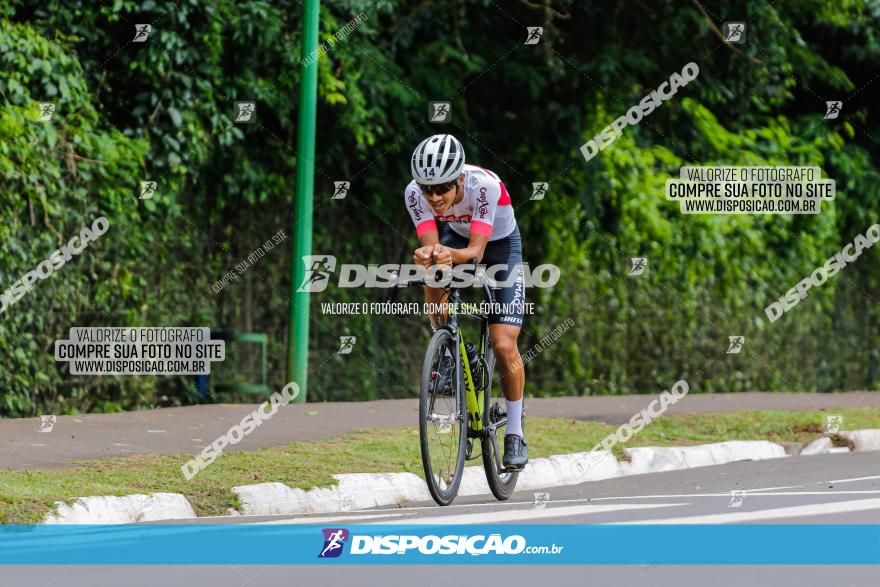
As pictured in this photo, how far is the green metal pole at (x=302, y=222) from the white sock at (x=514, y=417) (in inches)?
228

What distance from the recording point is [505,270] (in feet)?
29.9

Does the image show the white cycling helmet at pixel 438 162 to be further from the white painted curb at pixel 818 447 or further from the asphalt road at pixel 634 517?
the white painted curb at pixel 818 447

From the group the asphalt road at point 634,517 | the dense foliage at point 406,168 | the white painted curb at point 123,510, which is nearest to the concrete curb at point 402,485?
the white painted curb at point 123,510

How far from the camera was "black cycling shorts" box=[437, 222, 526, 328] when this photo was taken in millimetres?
9023

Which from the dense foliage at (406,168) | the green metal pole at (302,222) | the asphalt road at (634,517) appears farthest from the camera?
the green metal pole at (302,222)

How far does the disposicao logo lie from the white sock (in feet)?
9.77

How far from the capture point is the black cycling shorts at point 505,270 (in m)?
9.02

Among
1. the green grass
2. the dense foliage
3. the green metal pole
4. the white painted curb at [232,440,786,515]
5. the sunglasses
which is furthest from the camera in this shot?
the green metal pole

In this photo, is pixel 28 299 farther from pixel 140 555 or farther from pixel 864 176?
pixel 864 176

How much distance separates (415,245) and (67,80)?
5.28 metres

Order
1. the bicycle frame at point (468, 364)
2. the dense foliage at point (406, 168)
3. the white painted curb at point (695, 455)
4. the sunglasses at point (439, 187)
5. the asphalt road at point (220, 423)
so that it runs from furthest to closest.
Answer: the dense foliage at point (406, 168) < the white painted curb at point (695, 455) < the asphalt road at point (220, 423) < the bicycle frame at point (468, 364) < the sunglasses at point (439, 187)

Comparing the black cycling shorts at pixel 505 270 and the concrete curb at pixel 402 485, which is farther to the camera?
the black cycling shorts at pixel 505 270

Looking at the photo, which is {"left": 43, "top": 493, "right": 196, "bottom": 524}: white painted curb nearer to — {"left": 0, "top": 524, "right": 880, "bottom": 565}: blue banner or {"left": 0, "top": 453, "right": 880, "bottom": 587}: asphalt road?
{"left": 0, "top": 453, "right": 880, "bottom": 587}: asphalt road

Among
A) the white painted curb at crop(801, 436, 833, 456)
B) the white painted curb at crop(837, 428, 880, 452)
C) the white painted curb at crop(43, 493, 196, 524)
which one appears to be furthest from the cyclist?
the white painted curb at crop(837, 428, 880, 452)
